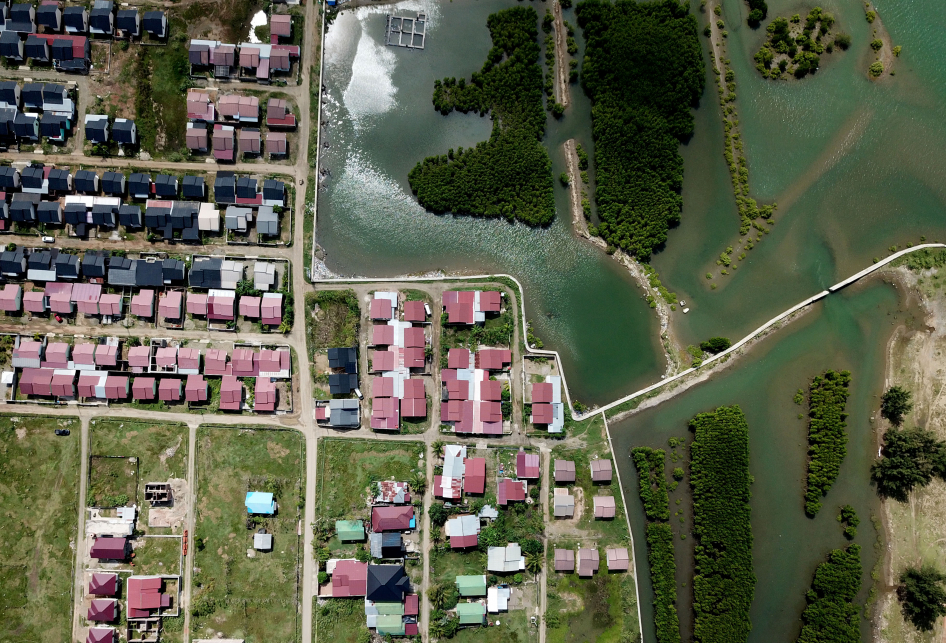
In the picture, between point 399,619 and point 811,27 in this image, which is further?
point 811,27

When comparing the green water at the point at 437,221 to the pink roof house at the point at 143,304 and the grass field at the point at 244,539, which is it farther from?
the grass field at the point at 244,539

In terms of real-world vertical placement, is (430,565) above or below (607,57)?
below

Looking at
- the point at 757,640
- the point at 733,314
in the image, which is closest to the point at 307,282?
the point at 733,314

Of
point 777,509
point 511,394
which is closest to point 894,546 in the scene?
point 777,509

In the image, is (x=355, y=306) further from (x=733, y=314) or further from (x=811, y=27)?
(x=811, y=27)

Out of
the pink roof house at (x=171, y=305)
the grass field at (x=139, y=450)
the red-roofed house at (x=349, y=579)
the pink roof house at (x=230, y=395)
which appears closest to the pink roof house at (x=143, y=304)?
the pink roof house at (x=171, y=305)

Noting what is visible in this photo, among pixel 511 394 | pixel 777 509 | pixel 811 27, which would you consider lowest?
pixel 777 509

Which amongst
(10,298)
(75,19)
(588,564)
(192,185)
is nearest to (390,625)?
(588,564)

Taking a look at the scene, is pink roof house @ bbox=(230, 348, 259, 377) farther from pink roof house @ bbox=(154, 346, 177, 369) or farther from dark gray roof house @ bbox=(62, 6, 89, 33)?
dark gray roof house @ bbox=(62, 6, 89, 33)
